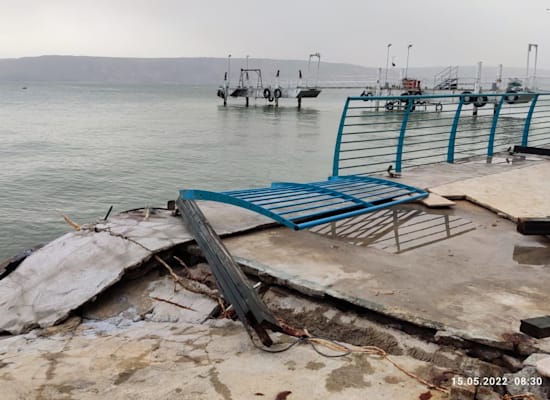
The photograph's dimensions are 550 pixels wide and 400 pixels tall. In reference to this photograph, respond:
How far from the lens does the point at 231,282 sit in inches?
143

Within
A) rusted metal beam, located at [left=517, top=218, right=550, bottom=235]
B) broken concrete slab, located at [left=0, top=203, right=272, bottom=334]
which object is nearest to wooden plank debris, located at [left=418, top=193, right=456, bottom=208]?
rusted metal beam, located at [left=517, top=218, right=550, bottom=235]

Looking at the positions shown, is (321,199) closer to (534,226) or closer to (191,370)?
(534,226)

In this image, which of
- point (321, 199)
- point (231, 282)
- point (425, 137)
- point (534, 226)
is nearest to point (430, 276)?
point (534, 226)

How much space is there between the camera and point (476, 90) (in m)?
46.0

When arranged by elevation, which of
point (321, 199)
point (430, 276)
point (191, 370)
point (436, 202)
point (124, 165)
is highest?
point (321, 199)

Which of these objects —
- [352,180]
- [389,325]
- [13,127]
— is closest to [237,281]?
[389,325]

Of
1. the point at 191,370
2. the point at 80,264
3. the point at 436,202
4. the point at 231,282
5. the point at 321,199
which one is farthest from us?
the point at 436,202

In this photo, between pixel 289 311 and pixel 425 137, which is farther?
pixel 425 137

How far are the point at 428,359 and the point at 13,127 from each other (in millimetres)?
41256

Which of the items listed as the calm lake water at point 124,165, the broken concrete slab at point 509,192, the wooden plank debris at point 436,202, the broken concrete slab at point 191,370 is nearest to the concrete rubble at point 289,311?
the broken concrete slab at point 191,370

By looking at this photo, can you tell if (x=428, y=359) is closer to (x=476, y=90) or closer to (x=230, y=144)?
(x=230, y=144)

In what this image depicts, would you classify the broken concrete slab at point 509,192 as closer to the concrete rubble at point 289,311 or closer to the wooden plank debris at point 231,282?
the concrete rubble at point 289,311

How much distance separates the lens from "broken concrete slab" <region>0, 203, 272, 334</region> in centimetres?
412

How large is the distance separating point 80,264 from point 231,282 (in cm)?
156
